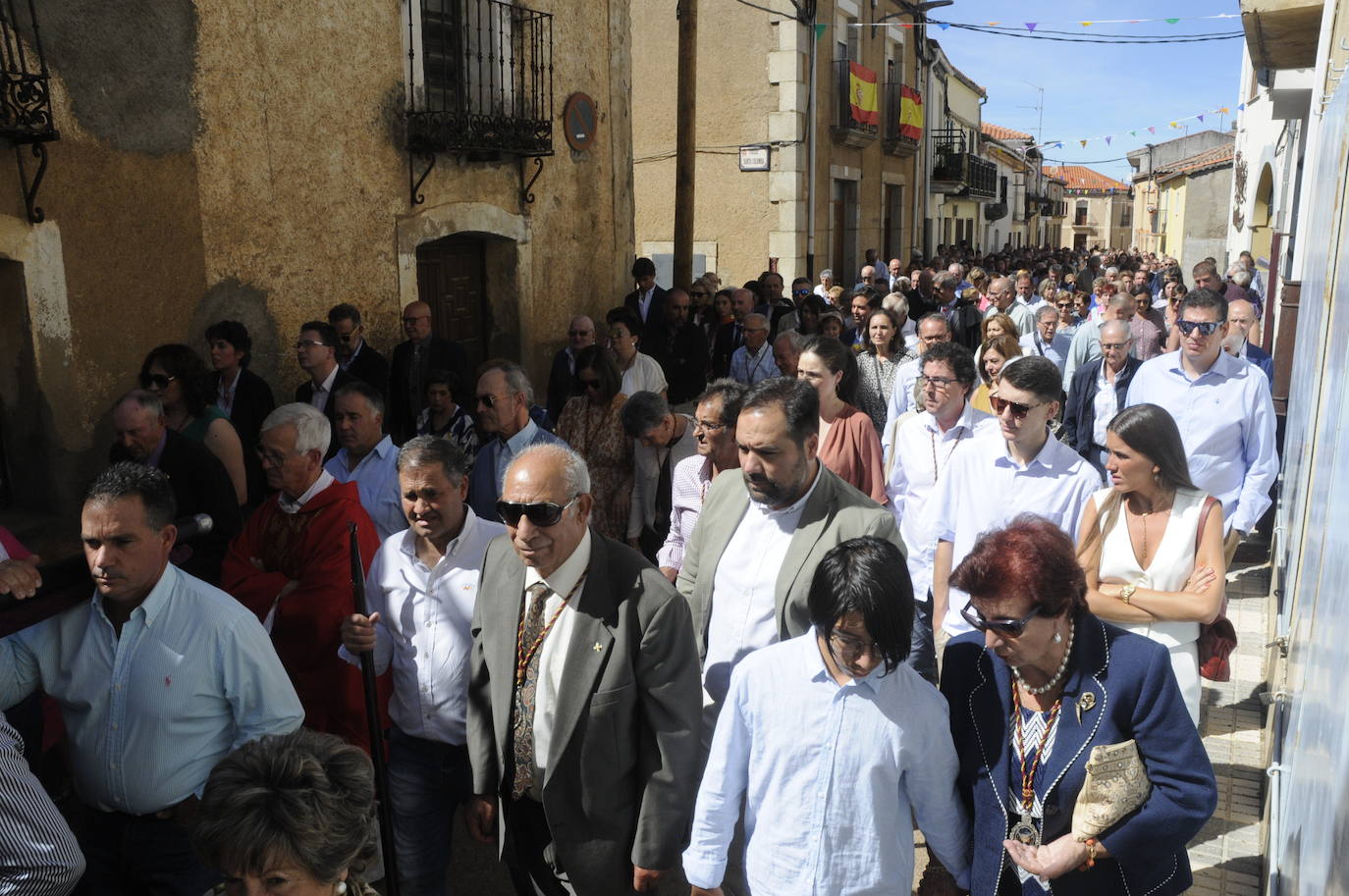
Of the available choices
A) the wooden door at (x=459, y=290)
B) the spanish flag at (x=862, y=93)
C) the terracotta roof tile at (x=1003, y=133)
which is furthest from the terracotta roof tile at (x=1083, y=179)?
the wooden door at (x=459, y=290)

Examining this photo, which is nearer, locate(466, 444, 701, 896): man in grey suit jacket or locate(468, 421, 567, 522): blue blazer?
locate(466, 444, 701, 896): man in grey suit jacket

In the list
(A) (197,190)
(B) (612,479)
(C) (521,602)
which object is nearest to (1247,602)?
(B) (612,479)

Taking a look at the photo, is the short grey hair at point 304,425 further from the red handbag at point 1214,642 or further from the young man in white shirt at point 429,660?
the red handbag at point 1214,642

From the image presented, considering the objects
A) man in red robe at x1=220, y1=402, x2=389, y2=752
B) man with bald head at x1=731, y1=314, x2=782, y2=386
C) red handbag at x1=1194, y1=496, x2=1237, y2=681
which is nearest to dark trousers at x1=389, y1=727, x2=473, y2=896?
man in red robe at x1=220, y1=402, x2=389, y2=752

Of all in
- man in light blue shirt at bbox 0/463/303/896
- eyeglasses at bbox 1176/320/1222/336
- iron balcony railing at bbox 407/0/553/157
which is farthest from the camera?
iron balcony railing at bbox 407/0/553/157

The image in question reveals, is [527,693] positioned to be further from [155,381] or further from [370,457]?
[155,381]

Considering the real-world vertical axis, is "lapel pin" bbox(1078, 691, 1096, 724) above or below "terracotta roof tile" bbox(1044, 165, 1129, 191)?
below

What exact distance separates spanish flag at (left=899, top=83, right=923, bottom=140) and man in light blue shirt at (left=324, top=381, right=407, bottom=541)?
19.6 metres

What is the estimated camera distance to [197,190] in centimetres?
668

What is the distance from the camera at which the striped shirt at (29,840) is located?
7.32 ft

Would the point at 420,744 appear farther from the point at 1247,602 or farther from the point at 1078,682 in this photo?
the point at 1247,602

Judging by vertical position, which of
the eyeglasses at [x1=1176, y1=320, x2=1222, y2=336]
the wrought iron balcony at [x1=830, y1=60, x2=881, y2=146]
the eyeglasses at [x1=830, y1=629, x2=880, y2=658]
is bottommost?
the eyeglasses at [x1=830, y1=629, x2=880, y2=658]

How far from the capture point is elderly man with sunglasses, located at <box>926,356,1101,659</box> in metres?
3.69

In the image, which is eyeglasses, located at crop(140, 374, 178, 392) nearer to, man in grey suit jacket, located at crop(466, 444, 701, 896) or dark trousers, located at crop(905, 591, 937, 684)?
man in grey suit jacket, located at crop(466, 444, 701, 896)
